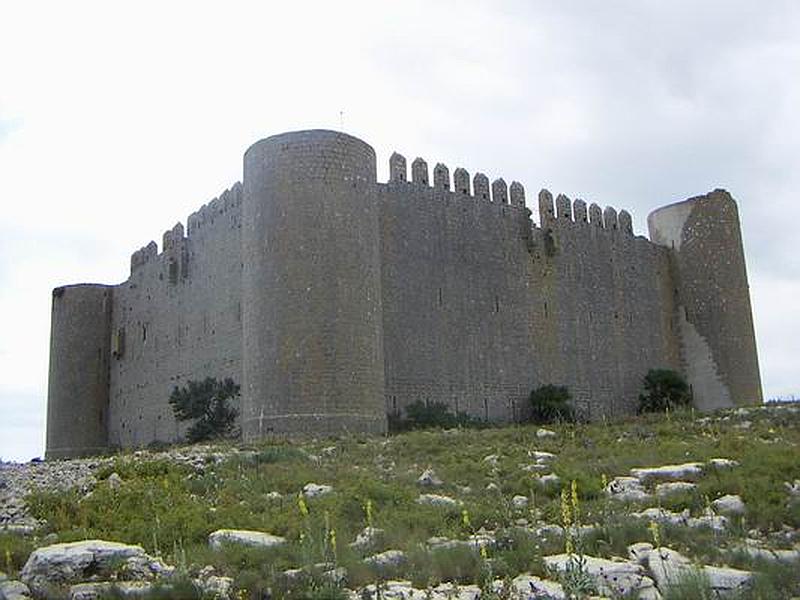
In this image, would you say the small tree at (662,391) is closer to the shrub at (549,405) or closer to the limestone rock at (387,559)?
the shrub at (549,405)

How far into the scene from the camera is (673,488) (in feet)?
23.9

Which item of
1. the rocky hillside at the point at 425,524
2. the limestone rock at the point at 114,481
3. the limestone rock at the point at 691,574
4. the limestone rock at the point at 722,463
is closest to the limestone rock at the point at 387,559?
the rocky hillside at the point at 425,524

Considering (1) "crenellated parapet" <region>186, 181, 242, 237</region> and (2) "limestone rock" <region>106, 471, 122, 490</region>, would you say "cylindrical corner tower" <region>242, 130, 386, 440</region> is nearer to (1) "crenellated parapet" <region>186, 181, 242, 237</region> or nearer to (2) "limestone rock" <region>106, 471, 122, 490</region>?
(1) "crenellated parapet" <region>186, 181, 242, 237</region>

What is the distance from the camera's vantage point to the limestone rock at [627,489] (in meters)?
7.23

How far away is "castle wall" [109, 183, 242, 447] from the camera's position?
21.1 m

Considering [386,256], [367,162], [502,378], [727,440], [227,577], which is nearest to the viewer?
[227,577]

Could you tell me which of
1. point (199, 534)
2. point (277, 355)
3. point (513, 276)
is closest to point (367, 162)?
point (277, 355)

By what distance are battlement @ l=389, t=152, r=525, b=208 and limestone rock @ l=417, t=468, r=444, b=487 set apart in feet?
38.5

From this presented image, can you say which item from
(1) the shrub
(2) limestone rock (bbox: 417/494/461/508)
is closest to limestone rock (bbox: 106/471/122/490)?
(2) limestone rock (bbox: 417/494/461/508)

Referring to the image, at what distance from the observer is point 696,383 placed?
2602 cm

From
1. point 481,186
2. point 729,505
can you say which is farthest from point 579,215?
point 729,505

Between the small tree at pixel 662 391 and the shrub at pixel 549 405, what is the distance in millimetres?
3742

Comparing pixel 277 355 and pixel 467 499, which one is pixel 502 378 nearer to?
pixel 277 355

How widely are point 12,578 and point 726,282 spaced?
2363cm
